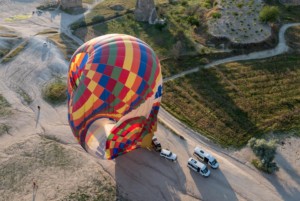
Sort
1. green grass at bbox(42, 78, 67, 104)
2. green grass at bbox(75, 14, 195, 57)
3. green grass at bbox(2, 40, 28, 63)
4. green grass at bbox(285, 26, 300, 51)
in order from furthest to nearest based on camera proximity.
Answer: green grass at bbox(75, 14, 195, 57) → green grass at bbox(285, 26, 300, 51) → green grass at bbox(2, 40, 28, 63) → green grass at bbox(42, 78, 67, 104)

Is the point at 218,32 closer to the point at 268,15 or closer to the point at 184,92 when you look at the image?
the point at 268,15

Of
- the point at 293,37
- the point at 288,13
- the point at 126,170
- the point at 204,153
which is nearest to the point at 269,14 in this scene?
the point at 293,37

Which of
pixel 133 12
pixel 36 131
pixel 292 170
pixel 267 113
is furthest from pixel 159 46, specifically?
pixel 292 170

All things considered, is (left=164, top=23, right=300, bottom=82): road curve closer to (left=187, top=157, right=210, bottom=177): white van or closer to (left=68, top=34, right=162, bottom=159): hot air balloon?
(left=187, top=157, right=210, bottom=177): white van

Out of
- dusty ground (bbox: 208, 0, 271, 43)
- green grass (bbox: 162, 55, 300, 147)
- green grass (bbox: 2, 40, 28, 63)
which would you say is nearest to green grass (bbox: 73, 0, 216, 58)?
dusty ground (bbox: 208, 0, 271, 43)

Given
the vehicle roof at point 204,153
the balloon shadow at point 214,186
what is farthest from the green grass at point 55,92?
the balloon shadow at point 214,186
